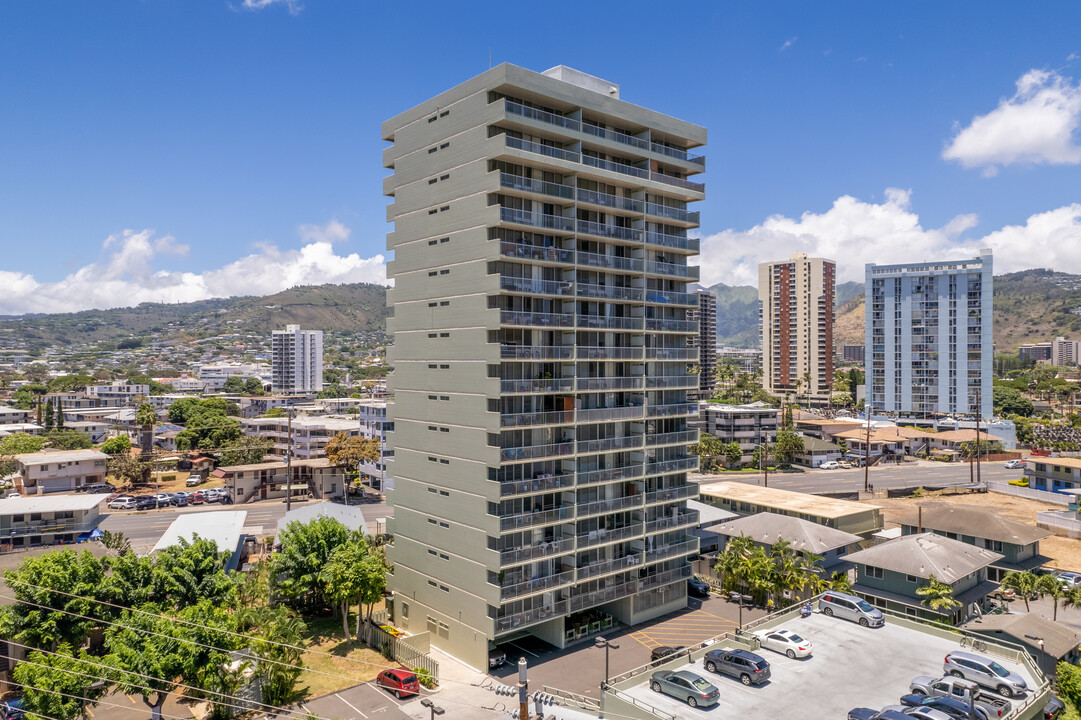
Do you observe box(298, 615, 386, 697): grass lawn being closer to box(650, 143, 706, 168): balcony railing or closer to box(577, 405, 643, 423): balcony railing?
box(577, 405, 643, 423): balcony railing

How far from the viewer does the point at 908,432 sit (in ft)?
500

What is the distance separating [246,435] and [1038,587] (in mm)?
139945

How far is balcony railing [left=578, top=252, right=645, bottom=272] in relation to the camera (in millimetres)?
47969

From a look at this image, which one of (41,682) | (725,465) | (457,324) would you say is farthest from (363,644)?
Answer: (725,465)

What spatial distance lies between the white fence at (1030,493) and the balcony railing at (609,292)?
84471 millimetres

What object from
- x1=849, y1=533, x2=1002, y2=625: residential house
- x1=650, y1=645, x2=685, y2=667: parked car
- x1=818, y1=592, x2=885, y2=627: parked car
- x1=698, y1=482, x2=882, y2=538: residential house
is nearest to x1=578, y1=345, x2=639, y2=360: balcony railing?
x1=650, y1=645, x2=685, y2=667: parked car

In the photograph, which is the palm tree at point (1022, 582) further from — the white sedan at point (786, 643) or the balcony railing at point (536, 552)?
the balcony railing at point (536, 552)

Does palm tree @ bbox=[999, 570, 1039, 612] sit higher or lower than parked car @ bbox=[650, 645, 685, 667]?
higher

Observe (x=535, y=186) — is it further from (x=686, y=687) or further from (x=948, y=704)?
(x=948, y=704)

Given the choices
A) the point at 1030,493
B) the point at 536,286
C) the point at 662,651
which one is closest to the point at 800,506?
the point at 662,651

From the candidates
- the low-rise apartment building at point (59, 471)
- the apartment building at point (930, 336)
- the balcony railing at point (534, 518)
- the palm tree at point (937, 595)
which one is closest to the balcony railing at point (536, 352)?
the balcony railing at point (534, 518)

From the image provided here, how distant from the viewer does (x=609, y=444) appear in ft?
162

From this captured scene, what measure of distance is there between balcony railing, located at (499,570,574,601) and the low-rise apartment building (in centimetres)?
9379

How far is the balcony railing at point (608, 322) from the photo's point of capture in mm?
47906
